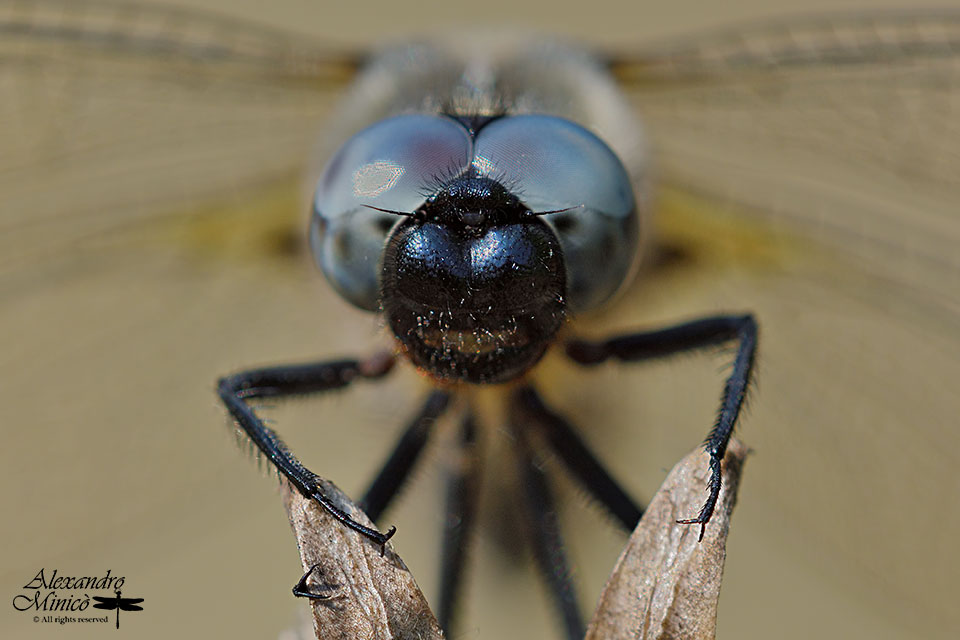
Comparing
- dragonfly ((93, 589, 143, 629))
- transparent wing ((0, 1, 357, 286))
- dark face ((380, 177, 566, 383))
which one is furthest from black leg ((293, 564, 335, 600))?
transparent wing ((0, 1, 357, 286))

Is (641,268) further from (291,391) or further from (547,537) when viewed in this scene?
(291,391)

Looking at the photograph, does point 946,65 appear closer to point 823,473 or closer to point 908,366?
point 908,366

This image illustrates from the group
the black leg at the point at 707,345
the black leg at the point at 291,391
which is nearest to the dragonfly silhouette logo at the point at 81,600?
the black leg at the point at 291,391

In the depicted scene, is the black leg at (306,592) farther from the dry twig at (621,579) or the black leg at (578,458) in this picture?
the black leg at (578,458)

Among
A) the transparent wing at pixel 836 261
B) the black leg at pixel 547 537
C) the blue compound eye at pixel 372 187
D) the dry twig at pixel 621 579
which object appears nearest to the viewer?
the dry twig at pixel 621 579

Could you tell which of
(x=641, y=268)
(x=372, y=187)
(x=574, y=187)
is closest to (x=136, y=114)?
(x=641, y=268)

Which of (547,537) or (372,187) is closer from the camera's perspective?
(372,187)
